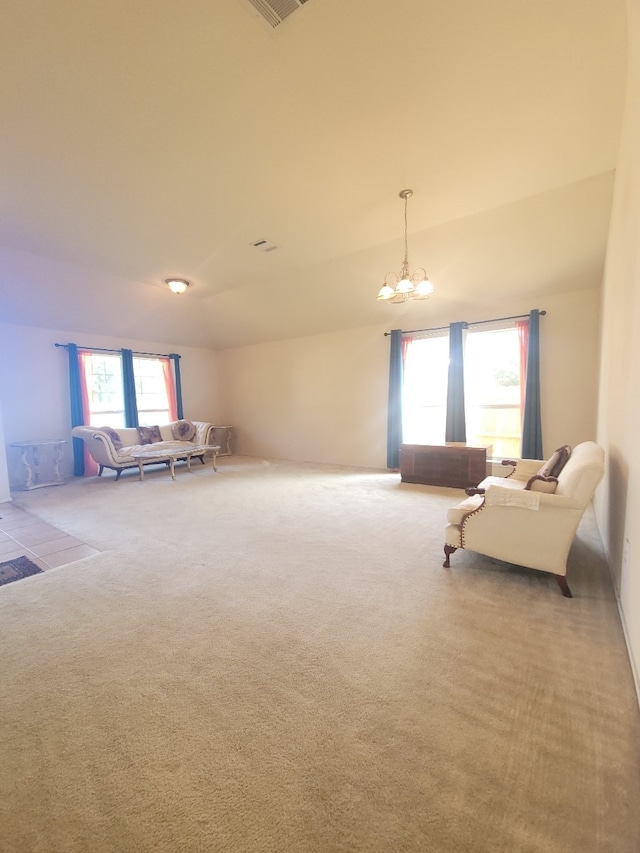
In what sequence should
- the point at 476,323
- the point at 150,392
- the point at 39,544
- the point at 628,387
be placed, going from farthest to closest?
the point at 150,392
the point at 476,323
the point at 39,544
the point at 628,387

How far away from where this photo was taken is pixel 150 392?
7176 mm

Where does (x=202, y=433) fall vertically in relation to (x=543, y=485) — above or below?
above

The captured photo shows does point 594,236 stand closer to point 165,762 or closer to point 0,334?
point 165,762

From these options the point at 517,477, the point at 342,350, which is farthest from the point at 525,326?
the point at 342,350

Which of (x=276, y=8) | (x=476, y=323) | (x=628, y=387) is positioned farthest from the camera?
(x=476, y=323)

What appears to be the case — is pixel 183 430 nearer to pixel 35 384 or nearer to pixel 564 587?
pixel 35 384

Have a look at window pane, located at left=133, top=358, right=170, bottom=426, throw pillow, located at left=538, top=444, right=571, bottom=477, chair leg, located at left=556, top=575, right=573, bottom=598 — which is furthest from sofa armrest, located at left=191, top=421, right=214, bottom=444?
chair leg, located at left=556, top=575, right=573, bottom=598

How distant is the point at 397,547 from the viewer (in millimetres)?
2906

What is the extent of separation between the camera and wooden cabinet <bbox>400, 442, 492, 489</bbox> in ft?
15.4

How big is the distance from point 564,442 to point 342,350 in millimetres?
3809

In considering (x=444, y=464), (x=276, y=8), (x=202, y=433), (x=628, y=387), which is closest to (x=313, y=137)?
(x=276, y=8)

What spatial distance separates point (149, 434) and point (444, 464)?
17.1 ft

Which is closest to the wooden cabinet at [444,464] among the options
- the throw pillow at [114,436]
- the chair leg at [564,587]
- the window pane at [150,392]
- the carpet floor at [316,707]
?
the carpet floor at [316,707]

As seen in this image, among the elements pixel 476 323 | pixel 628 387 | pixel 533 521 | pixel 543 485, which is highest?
pixel 476 323
